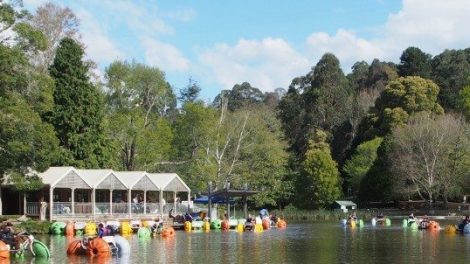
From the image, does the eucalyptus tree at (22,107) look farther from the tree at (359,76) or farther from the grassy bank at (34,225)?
the tree at (359,76)

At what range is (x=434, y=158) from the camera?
73812 millimetres

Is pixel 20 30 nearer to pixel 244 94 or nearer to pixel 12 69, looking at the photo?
pixel 12 69

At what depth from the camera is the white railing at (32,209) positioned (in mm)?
51781

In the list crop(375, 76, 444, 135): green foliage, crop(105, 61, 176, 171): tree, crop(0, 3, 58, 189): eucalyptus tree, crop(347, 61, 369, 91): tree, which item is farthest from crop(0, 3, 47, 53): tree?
crop(347, 61, 369, 91): tree

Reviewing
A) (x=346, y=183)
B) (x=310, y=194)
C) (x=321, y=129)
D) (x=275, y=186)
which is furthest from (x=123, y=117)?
(x=321, y=129)

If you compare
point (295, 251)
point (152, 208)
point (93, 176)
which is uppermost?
point (93, 176)

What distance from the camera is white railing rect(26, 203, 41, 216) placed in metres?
51.8

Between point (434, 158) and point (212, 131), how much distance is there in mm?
23421

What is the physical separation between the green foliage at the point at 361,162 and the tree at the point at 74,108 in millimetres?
38636

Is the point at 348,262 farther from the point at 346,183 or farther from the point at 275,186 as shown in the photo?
the point at 346,183

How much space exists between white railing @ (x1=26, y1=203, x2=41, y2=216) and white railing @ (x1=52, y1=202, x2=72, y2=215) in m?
1.25

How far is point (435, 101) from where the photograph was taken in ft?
299

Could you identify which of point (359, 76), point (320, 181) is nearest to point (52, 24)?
point (320, 181)

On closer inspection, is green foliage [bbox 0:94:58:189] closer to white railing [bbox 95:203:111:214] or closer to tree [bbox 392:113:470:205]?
white railing [bbox 95:203:111:214]
